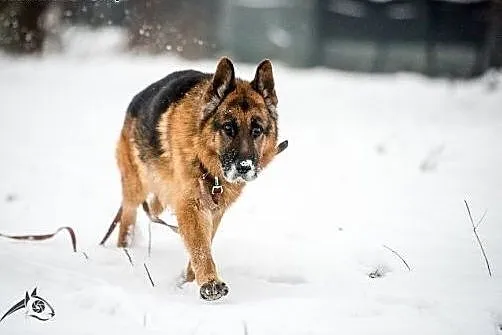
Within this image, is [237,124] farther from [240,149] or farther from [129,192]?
[129,192]

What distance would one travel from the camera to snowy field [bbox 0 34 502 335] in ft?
11.4

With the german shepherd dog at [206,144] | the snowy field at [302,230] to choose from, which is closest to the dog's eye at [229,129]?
the german shepherd dog at [206,144]

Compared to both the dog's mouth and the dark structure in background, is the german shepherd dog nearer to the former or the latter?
the dog's mouth

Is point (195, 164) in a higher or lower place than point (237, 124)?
lower

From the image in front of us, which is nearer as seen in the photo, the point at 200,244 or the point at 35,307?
the point at 35,307

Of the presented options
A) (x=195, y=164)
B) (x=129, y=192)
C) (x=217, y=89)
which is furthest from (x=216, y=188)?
(x=129, y=192)

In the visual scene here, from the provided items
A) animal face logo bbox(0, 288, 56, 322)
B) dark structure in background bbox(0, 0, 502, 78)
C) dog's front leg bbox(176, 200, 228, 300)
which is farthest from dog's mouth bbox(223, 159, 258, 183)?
dark structure in background bbox(0, 0, 502, 78)

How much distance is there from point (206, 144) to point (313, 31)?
676 inches

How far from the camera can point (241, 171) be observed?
428cm

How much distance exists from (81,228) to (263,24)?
1869 centimetres

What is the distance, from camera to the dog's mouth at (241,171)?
14.0 ft

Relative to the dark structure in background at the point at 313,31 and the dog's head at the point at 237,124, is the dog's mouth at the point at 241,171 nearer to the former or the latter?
the dog's head at the point at 237,124

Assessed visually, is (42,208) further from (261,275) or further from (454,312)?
(454,312)

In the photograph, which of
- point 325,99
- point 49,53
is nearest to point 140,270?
point 325,99
